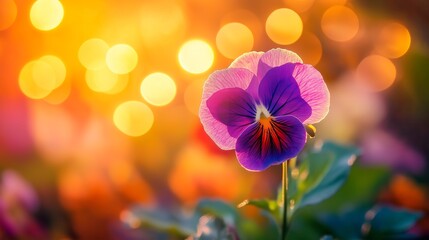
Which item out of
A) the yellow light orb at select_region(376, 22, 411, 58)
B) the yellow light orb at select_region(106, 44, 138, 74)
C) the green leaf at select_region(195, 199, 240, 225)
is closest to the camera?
the green leaf at select_region(195, 199, 240, 225)

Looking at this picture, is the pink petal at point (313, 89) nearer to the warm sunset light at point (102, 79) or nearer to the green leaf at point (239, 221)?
the green leaf at point (239, 221)

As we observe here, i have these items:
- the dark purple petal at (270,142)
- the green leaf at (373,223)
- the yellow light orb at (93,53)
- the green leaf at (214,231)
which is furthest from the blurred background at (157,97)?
the dark purple petal at (270,142)

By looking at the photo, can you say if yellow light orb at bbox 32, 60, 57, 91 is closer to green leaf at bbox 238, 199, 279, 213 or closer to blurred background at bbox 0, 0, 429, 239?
blurred background at bbox 0, 0, 429, 239

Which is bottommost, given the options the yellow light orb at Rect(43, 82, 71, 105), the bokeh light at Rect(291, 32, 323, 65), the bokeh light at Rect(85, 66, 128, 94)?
the bokeh light at Rect(291, 32, 323, 65)

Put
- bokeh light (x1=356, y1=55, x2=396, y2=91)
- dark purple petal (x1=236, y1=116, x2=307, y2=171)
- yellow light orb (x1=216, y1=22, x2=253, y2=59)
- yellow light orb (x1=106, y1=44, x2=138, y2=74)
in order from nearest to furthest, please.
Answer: dark purple petal (x1=236, y1=116, x2=307, y2=171), bokeh light (x1=356, y1=55, x2=396, y2=91), yellow light orb (x1=106, y1=44, x2=138, y2=74), yellow light orb (x1=216, y1=22, x2=253, y2=59)

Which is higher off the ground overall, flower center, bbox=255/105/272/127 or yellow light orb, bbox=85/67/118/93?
flower center, bbox=255/105/272/127

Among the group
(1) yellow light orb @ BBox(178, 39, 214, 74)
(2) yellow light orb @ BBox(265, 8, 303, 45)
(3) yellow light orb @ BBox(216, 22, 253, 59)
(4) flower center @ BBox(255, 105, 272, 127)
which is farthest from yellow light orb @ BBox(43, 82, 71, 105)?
(4) flower center @ BBox(255, 105, 272, 127)

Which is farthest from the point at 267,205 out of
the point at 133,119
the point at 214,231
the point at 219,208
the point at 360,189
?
the point at 133,119
